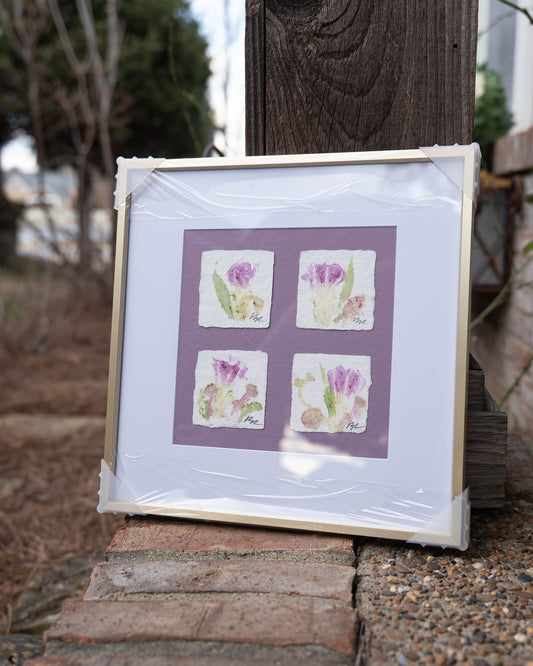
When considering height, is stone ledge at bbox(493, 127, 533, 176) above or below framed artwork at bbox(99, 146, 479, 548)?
above

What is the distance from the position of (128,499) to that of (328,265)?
19.8 inches

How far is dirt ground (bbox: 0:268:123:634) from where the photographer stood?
5.37ft

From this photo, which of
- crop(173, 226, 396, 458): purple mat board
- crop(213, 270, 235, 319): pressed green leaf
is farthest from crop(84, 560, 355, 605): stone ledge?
crop(213, 270, 235, 319): pressed green leaf

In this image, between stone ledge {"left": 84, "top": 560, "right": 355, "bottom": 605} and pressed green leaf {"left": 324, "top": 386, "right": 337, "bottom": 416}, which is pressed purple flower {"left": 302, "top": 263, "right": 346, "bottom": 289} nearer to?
pressed green leaf {"left": 324, "top": 386, "right": 337, "bottom": 416}

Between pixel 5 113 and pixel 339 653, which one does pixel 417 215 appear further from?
pixel 5 113

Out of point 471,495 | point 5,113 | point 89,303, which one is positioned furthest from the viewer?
point 5,113

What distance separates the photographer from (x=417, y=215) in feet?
2.99

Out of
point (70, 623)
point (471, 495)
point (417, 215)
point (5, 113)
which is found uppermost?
point (5, 113)

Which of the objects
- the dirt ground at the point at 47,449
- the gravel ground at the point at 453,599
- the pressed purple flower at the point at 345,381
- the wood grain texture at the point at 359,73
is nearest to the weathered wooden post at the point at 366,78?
the wood grain texture at the point at 359,73

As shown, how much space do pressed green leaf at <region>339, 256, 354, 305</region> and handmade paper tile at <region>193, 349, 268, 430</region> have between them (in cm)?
16

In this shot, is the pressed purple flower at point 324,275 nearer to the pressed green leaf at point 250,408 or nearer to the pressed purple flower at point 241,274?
the pressed purple flower at point 241,274

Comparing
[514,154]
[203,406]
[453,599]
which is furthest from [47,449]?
[514,154]

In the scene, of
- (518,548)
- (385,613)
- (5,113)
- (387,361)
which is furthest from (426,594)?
(5,113)

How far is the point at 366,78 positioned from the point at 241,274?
0.45 meters
